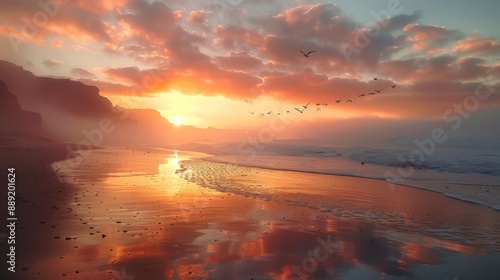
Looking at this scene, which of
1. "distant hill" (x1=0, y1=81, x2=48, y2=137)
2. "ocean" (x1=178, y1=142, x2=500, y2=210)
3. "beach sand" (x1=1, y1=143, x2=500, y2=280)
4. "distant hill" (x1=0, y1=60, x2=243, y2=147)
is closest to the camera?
"beach sand" (x1=1, y1=143, x2=500, y2=280)

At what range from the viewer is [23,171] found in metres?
21.5

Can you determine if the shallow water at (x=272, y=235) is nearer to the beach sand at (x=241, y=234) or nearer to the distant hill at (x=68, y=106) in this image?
→ the beach sand at (x=241, y=234)

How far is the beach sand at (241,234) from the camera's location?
7699mm

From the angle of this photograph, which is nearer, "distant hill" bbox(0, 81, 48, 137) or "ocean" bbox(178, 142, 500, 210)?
"ocean" bbox(178, 142, 500, 210)

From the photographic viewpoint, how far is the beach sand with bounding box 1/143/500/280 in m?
7.70

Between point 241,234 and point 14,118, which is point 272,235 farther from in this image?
point 14,118

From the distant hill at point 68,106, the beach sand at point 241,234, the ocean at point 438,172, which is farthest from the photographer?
the distant hill at point 68,106

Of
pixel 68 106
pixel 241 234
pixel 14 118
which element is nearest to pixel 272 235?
pixel 241 234

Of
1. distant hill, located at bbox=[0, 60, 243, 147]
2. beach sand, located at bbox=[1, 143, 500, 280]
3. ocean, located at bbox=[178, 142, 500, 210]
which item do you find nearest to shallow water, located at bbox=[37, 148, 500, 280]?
beach sand, located at bbox=[1, 143, 500, 280]

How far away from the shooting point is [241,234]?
1067 cm

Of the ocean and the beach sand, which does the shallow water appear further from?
the ocean

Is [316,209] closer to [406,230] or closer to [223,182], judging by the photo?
[406,230]

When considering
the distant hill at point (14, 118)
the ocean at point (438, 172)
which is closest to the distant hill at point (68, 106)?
the distant hill at point (14, 118)

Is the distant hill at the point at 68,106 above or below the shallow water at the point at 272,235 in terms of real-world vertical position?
above
